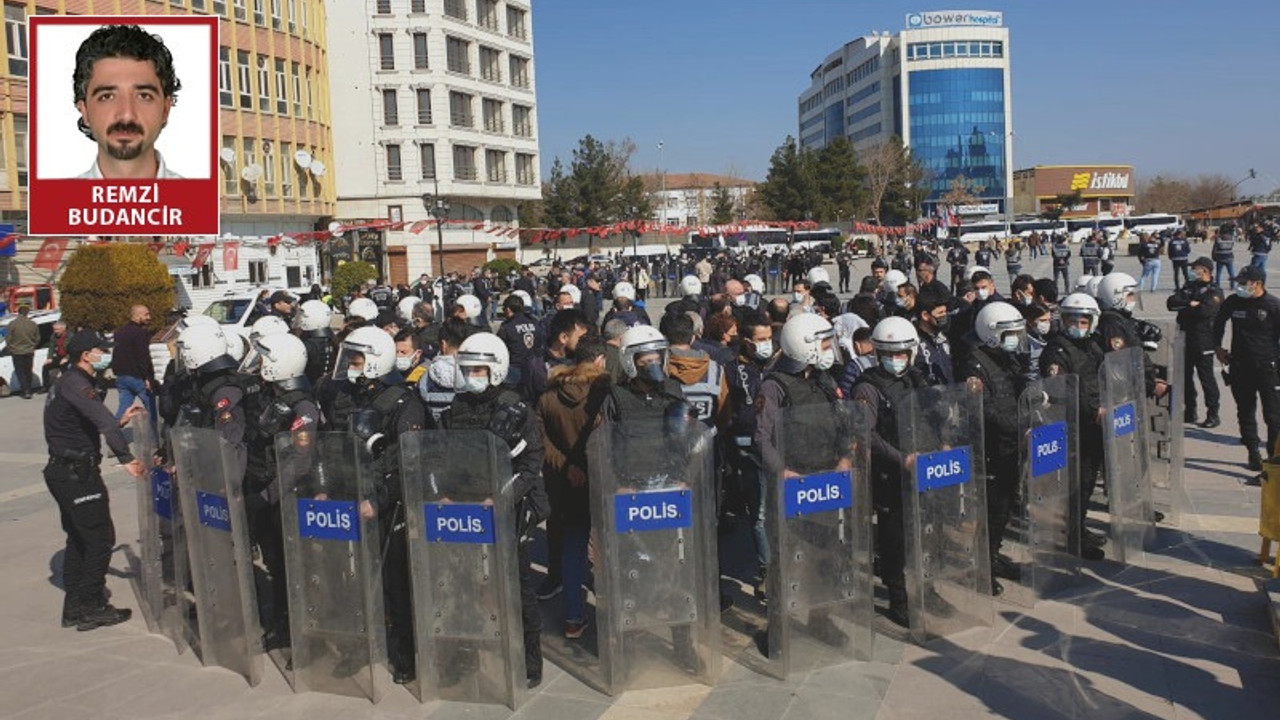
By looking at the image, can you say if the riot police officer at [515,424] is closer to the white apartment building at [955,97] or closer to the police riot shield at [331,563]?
the police riot shield at [331,563]

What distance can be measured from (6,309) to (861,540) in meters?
25.3

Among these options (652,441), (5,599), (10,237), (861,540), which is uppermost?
(10,237)

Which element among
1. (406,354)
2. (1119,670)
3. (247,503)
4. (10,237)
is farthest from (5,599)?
(10,237)

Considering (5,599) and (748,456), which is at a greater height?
(748,456)

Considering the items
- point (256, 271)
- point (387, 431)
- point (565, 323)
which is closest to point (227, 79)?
point (256, 271)

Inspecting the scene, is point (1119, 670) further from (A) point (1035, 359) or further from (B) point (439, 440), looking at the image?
(B) point (439, 440)

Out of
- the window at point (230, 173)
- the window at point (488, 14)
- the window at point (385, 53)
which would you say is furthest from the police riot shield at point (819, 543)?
the window at point (488, 14)

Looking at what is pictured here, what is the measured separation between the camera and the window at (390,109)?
186 feet

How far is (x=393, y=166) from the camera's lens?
57000mm

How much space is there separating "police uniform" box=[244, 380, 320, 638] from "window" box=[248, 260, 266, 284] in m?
32.2

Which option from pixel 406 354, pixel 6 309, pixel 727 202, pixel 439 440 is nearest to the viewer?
pixel 439 440

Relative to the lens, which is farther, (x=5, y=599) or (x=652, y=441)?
(x=5, y=599)

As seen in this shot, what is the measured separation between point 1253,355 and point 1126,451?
3201mm

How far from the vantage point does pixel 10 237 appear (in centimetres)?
1792
